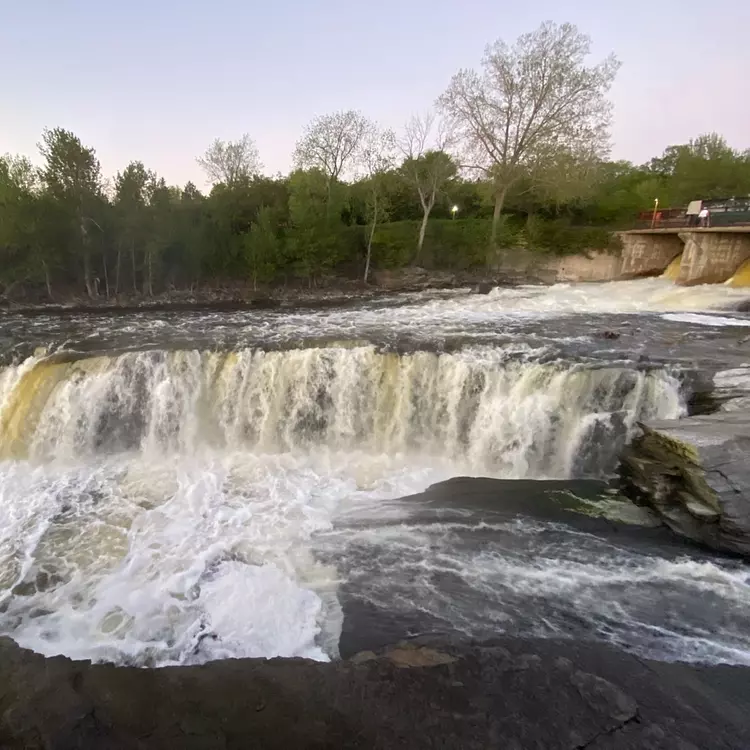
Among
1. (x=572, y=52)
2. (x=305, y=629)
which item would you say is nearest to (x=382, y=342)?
(x=305, y=629)

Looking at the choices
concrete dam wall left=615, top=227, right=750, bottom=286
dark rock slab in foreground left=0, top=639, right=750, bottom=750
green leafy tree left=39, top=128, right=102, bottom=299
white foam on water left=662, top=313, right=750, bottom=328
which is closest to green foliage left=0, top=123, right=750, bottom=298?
green leafy tree left=39, top=128, right=102, bottom=299

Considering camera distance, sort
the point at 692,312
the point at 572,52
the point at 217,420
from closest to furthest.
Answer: the point at 217,420 < the point at 692,312 < the point at 572,52

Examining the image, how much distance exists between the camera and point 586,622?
4957 mm

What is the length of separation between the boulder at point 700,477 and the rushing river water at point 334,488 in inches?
17.2

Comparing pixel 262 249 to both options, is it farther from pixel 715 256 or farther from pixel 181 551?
pixel 715 256

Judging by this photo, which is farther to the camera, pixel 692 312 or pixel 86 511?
pixel 692 312

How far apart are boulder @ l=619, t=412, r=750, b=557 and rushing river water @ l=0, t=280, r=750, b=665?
1.44 feet

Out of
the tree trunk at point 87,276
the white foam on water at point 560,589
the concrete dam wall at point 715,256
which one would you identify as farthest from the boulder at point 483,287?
the white foam on water at point 560,589

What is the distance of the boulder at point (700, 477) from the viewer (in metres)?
6.16

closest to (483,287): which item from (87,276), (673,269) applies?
(673,269)

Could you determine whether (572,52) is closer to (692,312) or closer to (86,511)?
(692,312)

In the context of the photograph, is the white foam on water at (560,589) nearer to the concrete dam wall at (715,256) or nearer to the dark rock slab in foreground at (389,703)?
the dark rock slab in foreground at (389,703)

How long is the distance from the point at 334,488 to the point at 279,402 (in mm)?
2635

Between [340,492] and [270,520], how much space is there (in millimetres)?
1374
